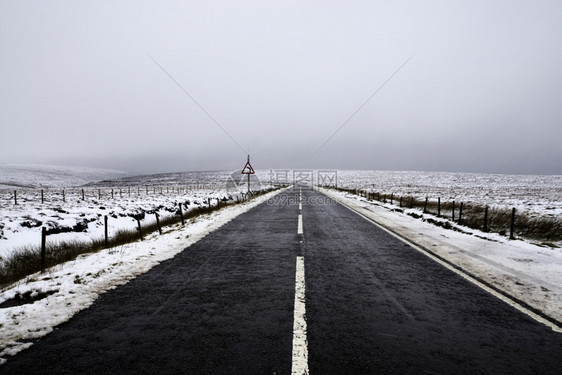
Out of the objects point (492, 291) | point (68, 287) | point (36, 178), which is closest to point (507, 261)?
point (492, 291)

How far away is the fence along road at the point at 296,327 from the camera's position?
2832mm

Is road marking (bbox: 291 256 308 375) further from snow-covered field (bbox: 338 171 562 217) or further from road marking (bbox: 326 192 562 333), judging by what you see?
snow-covered field (bbox: 338 171 562 217)

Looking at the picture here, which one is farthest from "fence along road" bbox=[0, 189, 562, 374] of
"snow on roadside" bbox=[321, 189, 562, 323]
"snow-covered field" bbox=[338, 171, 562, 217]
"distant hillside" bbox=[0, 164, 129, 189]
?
"distant hillside" bbox=[0, 164, 129, 189]

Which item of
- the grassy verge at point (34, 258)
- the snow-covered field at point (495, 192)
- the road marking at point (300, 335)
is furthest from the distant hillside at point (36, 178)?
the road marking at point (300, 335)

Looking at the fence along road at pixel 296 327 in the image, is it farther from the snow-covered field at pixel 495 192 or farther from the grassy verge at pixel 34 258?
the snow-covered field at pixel 495 192

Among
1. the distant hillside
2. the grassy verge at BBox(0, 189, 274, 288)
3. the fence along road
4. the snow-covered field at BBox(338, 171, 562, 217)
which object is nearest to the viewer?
the fence along road

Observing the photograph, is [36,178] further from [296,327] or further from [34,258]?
[296,327]

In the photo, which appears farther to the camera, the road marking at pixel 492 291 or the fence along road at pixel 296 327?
the road marking at pixel 492 291

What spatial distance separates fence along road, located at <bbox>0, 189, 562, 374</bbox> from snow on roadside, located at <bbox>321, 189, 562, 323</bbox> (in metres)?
0.67

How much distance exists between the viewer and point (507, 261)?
22.5ft

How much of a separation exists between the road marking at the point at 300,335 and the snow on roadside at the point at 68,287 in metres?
2.82

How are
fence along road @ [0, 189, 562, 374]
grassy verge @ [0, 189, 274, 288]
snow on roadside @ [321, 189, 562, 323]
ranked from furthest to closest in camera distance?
1. grassy verge @ [0, 189, 274, 288]
2. snow on roadside @ [321, 189, 562, 323]
3. fence along road @ [0, 189, 562, 374]

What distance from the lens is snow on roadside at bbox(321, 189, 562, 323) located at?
475 centimetres

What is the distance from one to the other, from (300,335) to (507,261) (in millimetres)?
6140
